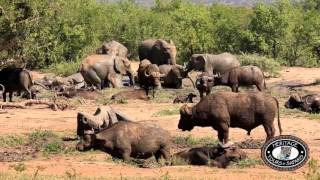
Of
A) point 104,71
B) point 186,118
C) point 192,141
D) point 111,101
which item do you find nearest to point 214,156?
point 186,118

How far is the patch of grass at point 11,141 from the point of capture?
17.2 metres

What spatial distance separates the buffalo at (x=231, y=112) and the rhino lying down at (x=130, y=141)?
1.69 metres

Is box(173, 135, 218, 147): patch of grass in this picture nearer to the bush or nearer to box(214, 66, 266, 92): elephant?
box(214, 66, 266, 92): elephant

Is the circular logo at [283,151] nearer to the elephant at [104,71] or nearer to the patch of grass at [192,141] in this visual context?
the patch of grass at [192,141]

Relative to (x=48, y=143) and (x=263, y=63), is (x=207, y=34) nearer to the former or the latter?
(x=263, y=63)

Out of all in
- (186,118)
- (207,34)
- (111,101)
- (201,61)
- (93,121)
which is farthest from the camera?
(207,34)

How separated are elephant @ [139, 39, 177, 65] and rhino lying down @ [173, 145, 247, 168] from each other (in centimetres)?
2240

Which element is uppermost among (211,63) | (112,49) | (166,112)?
(166,112)

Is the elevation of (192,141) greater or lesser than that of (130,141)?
lesser

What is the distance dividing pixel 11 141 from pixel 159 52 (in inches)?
831

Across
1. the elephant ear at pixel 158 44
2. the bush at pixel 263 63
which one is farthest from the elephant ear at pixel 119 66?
the bush at pixel 263 63

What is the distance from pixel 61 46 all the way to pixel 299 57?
16.1 meters

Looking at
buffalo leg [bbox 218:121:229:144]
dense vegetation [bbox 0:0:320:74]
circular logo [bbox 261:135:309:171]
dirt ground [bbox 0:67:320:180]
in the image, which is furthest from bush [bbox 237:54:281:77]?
circular logo [bbox 261:135:309:171]

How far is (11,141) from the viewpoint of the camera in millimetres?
17406
